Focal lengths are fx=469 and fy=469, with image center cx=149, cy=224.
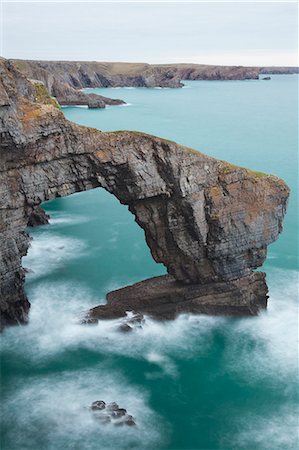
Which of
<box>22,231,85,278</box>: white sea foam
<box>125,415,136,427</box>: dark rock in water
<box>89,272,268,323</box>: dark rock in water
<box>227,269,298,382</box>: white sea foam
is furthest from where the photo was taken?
<box>22,231,85,278</box>: white sea foam

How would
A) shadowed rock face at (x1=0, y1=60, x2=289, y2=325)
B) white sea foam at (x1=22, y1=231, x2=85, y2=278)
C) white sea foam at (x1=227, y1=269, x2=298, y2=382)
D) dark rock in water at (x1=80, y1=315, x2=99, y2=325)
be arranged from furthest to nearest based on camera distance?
white sea foam at (x1=22, y1=231, x2=85, y2=278) < dark rock in water at (x1=80, y1=315, x2=99, y2=325) < white sea foam at (x1=227, y1=269, x2=298, y2=382) < shadowed rock face at (x1=0, y1=60, x2=289, y2=325)

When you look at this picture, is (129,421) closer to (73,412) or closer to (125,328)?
(73,412)

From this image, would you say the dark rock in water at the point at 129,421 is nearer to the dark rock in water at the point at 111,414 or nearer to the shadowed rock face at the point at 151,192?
the dark rock in water at the point at 111,414

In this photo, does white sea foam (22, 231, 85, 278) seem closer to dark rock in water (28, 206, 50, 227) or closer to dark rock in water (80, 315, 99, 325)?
dark rock in water (28, 206, 50, 227)

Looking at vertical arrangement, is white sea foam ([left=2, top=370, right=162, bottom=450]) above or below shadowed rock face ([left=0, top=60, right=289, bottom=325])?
below

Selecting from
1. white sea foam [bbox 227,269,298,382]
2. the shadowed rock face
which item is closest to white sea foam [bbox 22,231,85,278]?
the shadowed rock face

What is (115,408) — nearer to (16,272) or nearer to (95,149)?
(16,272)

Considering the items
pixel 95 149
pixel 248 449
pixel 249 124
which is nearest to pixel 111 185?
pixel 95 149

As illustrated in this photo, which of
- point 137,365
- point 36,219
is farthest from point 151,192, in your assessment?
point 36,219
